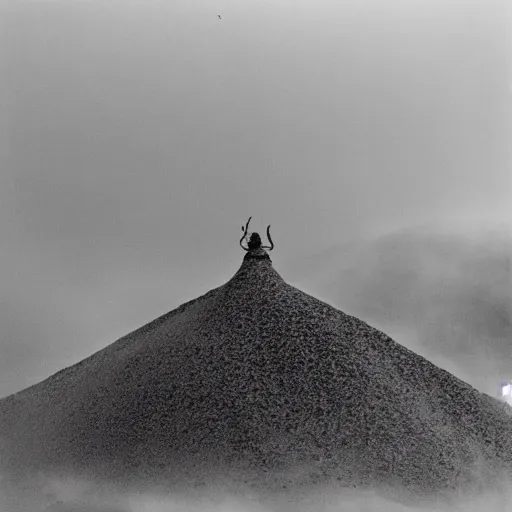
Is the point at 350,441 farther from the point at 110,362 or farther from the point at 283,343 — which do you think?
the point at 110,362

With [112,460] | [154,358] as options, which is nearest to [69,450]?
[112,460]

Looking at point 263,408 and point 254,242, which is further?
point 254,242

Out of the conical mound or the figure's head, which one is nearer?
the conical mound

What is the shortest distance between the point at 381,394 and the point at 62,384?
767cm

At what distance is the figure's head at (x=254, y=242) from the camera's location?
19.7 m

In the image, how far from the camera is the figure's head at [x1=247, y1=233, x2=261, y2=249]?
1966 cm

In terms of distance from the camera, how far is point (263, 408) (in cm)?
1608

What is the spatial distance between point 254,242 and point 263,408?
480 centimetres

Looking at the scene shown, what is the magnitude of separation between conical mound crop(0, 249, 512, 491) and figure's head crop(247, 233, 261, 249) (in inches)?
5.8

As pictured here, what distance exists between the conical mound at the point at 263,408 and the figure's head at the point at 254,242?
148 millimetres

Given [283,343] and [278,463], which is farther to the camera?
[283,343]

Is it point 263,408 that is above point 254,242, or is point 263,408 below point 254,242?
below

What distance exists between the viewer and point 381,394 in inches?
659

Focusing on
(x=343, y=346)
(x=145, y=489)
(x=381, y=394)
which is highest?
(x=343, y=346)
